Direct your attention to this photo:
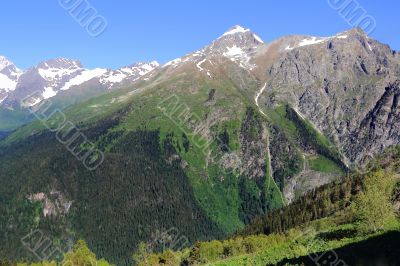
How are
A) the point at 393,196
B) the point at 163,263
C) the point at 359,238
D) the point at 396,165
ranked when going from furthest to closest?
the point at 396,165 < the point at 163,263 < the point at 393,196 < the point at 359,238

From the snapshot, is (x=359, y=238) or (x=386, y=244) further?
(x=359, y=238)

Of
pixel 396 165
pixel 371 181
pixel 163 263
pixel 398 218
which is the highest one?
pixel 396 165

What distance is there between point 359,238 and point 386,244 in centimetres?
978

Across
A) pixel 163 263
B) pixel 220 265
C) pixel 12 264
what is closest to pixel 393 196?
pixel 220 265

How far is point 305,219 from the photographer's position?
18975 cm

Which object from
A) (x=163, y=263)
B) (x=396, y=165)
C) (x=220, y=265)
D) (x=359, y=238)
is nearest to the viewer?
(x=359, y=238)

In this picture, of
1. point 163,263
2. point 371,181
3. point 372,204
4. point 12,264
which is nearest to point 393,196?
point 371,181

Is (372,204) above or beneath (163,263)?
above

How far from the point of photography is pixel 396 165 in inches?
7023

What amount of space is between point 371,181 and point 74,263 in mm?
77882

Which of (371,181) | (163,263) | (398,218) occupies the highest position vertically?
(371,181)

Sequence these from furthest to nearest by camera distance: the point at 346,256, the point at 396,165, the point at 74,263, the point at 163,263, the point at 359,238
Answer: the point at 396,165 < the point at 163,263 < the point at 74,263 < the point at 359,238 < the point at 346,256

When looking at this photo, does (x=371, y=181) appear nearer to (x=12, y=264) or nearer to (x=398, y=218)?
(x=398, y=218)

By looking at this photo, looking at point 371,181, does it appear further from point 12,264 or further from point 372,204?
point 12,264
